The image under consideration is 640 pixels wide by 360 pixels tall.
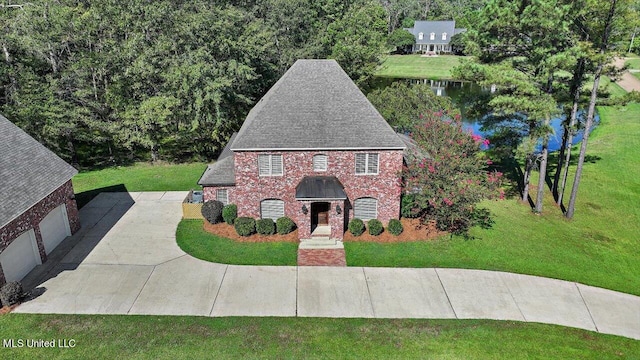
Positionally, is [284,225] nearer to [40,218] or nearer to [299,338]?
[299,338]

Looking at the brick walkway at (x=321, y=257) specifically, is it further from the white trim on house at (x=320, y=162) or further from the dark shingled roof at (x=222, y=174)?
the dark shingled roof at (x=222, y=174)

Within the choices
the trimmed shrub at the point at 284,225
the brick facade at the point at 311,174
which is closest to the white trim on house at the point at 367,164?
the brick facade at the point at 311,174

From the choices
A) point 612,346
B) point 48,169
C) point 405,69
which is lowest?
point 612,346

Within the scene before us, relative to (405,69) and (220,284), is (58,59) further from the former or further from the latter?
(405,69)

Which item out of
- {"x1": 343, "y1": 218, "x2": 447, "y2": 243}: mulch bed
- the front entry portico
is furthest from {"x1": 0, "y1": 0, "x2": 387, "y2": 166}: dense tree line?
{"x1": 343, "y1": 218, "x2": 447, "y2": 243}: mulch bed

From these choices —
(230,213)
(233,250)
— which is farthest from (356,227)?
(230,213)

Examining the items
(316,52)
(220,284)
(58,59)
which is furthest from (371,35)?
(220,284)
